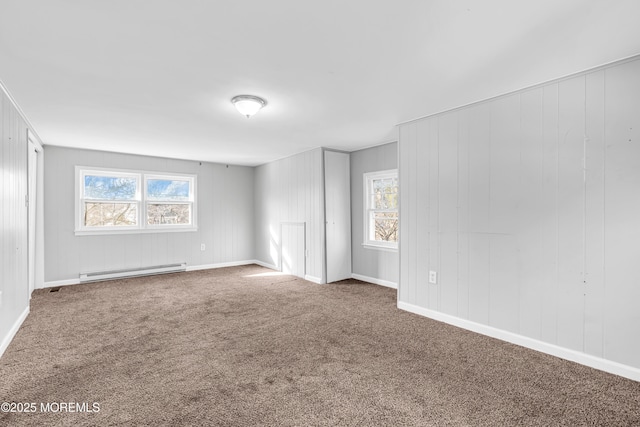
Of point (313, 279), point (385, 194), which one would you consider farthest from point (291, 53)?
point (313, 279)

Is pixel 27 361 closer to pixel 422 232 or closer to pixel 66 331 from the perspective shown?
pixel 66 331

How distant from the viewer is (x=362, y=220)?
541 centimetres

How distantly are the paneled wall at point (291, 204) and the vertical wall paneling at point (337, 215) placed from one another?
0.14m

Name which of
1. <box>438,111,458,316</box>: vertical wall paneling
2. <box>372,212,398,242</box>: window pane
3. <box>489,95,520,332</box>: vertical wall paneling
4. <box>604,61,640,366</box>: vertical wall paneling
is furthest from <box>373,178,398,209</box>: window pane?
<box>604,61,640,366</box>: vertical wall paneling

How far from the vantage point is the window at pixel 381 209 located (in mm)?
4977

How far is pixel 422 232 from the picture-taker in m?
3.63

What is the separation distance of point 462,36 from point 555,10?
0.47 m

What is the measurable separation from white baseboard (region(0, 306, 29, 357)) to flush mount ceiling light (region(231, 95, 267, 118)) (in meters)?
2.91

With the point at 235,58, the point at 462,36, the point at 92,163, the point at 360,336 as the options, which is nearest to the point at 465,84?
the point at 462,36

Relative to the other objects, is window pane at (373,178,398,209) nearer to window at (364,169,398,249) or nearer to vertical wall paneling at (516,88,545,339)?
window at (364,169,398,249)

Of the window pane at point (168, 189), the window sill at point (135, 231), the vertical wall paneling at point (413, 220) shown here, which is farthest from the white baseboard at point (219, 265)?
the vertical wall paneling at point (413, 220)

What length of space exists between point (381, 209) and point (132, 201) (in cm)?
456

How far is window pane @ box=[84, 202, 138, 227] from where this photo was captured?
5.42 m

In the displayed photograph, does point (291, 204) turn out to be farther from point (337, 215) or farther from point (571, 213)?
point (571, 213)
